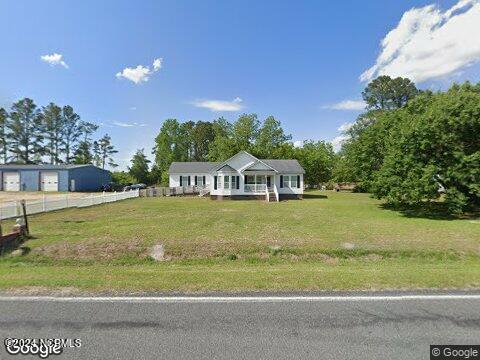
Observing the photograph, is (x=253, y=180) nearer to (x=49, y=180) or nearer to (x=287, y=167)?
(x=287, y=167)

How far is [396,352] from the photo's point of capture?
335 cm

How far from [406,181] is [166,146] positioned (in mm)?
60659

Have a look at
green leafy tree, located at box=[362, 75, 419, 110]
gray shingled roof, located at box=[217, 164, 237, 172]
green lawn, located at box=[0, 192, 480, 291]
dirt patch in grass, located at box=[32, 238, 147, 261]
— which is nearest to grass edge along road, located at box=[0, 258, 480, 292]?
green lawn, located at box=[0, 192, 480, 291]

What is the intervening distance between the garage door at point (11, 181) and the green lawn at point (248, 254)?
3352cm

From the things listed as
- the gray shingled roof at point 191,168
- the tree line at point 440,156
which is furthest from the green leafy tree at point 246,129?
the tree line at point 440,156

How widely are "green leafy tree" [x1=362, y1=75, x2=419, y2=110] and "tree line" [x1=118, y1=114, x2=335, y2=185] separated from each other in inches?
530

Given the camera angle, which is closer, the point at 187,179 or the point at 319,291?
the point at 319,291

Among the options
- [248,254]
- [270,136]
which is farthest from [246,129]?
[248,254]

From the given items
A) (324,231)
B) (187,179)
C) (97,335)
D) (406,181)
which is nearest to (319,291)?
(97,335)

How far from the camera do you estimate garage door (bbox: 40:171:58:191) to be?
41.6 metres

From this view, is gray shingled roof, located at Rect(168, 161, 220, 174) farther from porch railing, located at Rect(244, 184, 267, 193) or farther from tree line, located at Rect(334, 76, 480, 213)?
tree line, located at Rect(334, 76, 480, 213)

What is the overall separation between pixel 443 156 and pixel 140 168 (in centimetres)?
5701

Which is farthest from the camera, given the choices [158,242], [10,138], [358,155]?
[10,138]

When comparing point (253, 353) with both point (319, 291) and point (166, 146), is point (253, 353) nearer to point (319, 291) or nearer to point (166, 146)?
point (319, 291)
